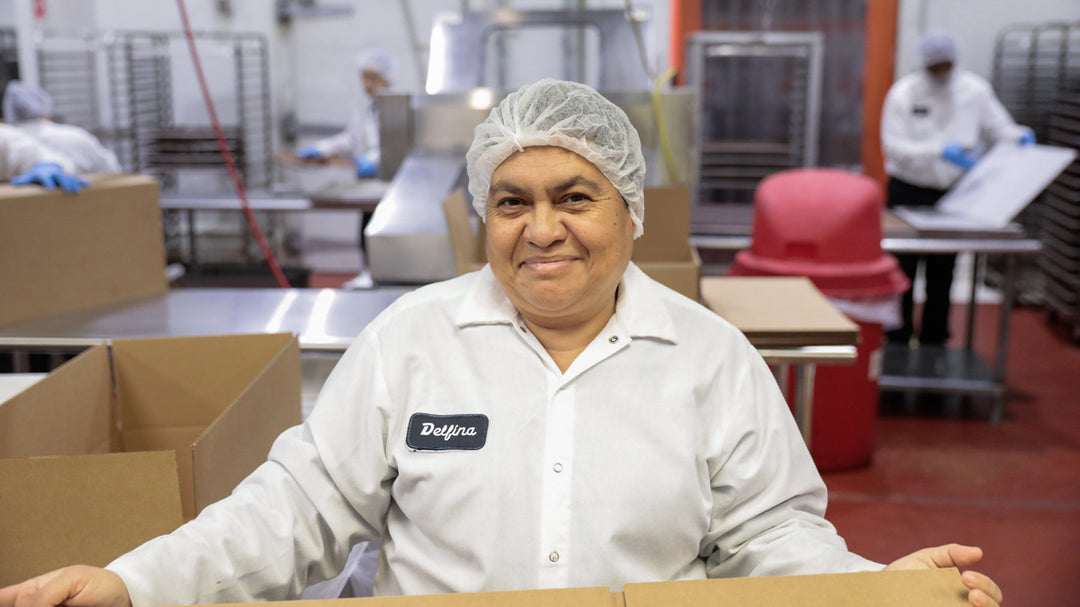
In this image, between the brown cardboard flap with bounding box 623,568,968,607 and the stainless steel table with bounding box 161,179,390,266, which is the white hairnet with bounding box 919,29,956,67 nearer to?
the stainless steel table with bounding box 161,179,390,266

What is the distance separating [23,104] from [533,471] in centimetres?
386

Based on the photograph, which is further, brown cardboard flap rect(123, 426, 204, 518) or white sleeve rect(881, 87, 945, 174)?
white sleeve rect(881, 87, 945, 174)

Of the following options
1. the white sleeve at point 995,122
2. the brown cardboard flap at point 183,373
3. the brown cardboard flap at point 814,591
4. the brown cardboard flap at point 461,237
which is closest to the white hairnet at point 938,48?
the white sleeve at point 995,122

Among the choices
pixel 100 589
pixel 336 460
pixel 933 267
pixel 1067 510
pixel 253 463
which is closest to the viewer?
pixel 100 589

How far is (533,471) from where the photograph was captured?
3.82 feet

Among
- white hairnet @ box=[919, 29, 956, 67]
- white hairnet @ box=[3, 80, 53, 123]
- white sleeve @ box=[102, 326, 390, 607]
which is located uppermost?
white hairnet @ box=[919, 29, 956, 67]

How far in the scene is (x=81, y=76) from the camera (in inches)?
220

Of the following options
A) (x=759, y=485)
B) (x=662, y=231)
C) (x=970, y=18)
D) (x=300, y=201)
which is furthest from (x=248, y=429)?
(x=970, y=18)

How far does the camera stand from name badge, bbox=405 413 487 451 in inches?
46.1

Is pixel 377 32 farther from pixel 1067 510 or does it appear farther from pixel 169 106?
pixel 1067 510

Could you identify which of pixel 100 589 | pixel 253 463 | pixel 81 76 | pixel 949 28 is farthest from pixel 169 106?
pixel 100 589

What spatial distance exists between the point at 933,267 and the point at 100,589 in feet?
12.9

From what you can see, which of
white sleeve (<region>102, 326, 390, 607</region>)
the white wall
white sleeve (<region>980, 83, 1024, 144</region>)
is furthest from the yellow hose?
the white wall

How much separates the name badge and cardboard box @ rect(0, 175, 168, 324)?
1.25 m
